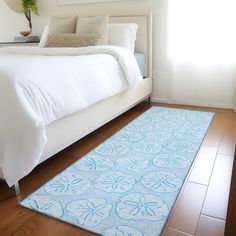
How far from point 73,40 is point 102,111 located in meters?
0.93

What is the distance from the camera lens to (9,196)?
1.40 metres

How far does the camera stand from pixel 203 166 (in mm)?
1672

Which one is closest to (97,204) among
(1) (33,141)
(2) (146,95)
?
(1) (33,141)

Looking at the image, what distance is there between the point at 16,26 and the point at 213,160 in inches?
138

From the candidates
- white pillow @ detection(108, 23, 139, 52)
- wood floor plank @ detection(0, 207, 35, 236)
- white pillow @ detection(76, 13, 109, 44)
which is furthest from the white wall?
wood floor plank @ detection(0, 207, 35, 236)

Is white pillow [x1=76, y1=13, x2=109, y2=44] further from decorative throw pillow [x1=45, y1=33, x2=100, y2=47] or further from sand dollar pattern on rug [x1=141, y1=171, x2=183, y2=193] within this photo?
sand dollar pattern on rug [x1=141, y1=171, x2=183, y2=193]

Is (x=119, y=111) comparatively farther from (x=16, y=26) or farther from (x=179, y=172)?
(x=16, y=26)

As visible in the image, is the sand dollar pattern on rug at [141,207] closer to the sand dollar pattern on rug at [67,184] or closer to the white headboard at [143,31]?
the sand dollar pattern on rug at [67,184]

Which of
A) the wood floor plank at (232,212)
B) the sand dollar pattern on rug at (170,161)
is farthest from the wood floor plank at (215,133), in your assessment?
the wood floor plank at (232,212)

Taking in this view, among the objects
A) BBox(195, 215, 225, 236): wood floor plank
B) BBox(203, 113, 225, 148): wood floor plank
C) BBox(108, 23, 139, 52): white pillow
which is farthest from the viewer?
BBox(108, 23, 139, 52): white pillow

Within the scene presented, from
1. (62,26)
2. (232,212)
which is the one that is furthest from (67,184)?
(62,26)

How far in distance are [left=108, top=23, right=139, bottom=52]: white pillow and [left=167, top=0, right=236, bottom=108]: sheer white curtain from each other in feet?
1.43

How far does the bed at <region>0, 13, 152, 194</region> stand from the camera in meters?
1.60

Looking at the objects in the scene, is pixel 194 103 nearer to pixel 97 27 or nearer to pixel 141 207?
pixel 97 27
